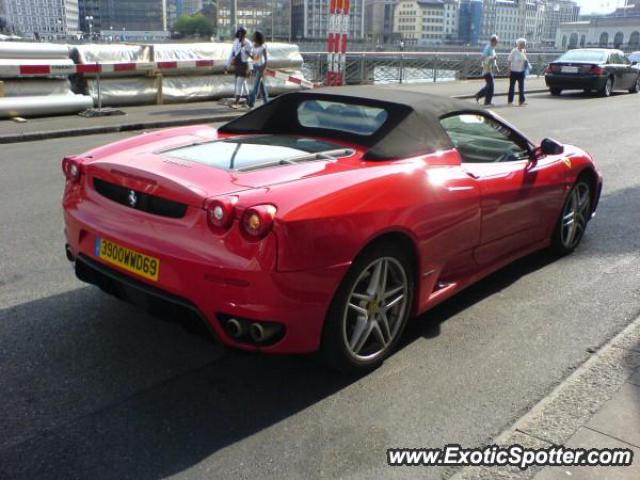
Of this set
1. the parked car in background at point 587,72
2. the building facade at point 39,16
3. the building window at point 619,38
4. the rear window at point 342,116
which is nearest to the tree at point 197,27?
the building facade at point 39,16

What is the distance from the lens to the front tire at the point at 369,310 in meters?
3.18

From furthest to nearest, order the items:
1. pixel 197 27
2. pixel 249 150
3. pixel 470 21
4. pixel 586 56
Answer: pixel 470 21 → pixel 197 27 → pixel 586 56 → pixel 249 150

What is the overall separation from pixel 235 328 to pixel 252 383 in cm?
52

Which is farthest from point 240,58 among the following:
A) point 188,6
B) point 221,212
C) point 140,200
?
point 188,6

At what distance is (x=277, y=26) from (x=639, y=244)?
127883 mm

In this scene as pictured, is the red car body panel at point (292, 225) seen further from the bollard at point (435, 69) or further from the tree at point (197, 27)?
the tree at point (197, 27)

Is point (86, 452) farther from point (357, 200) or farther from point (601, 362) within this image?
point (601, 362)

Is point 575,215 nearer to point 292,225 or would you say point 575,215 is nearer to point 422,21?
point 292,225

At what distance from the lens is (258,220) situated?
286cm

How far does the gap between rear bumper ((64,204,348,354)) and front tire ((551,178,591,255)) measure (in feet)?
9.32

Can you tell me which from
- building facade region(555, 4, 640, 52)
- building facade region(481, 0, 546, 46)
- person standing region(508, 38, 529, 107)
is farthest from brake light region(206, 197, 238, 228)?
building facade region(481, 0, 546, 46)

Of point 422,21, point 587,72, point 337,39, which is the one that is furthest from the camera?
point 422,21

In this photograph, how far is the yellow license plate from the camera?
311 cm

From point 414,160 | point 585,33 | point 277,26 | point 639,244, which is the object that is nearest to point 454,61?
point 639,244
